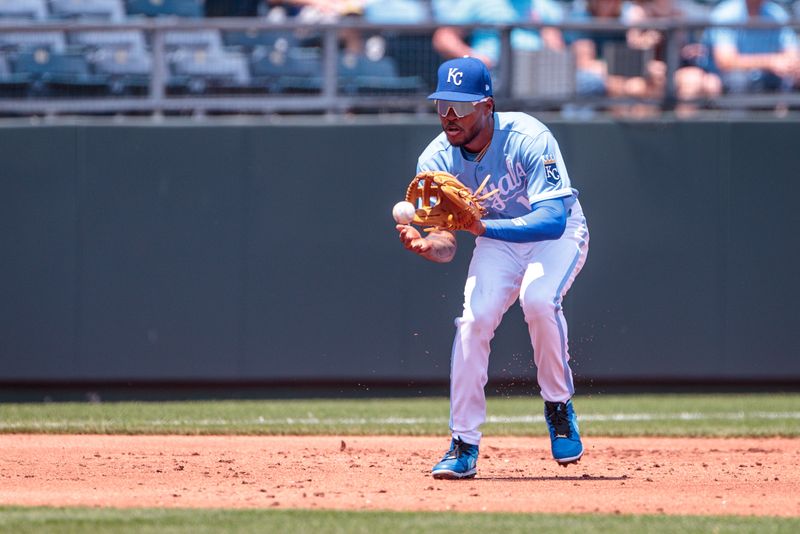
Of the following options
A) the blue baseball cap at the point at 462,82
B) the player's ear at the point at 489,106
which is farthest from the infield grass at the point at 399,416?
the blue baseball cap at the point at 462,82

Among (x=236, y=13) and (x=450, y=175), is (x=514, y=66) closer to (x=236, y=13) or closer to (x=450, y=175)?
(x=236, y=13)

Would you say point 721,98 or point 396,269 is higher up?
point 721,98

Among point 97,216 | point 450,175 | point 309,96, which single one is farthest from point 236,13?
point 450,175

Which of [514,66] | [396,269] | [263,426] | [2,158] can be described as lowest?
[263,426]

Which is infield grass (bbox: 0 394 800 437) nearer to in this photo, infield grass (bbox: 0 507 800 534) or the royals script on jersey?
the royals script on jersey

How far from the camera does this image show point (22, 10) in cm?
939

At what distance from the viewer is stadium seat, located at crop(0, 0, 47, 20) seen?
9375 millimetres

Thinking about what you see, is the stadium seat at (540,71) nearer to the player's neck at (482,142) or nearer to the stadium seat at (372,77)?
the stadium seat at (372,77)

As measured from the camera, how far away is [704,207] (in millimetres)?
9062

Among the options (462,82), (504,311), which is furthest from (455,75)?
(504,311)

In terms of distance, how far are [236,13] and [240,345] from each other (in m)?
2.80

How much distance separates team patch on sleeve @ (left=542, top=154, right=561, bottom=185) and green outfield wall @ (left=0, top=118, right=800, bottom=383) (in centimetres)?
359

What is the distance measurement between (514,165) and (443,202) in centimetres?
44

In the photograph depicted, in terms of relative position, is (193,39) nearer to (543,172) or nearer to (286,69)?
(286,69)
